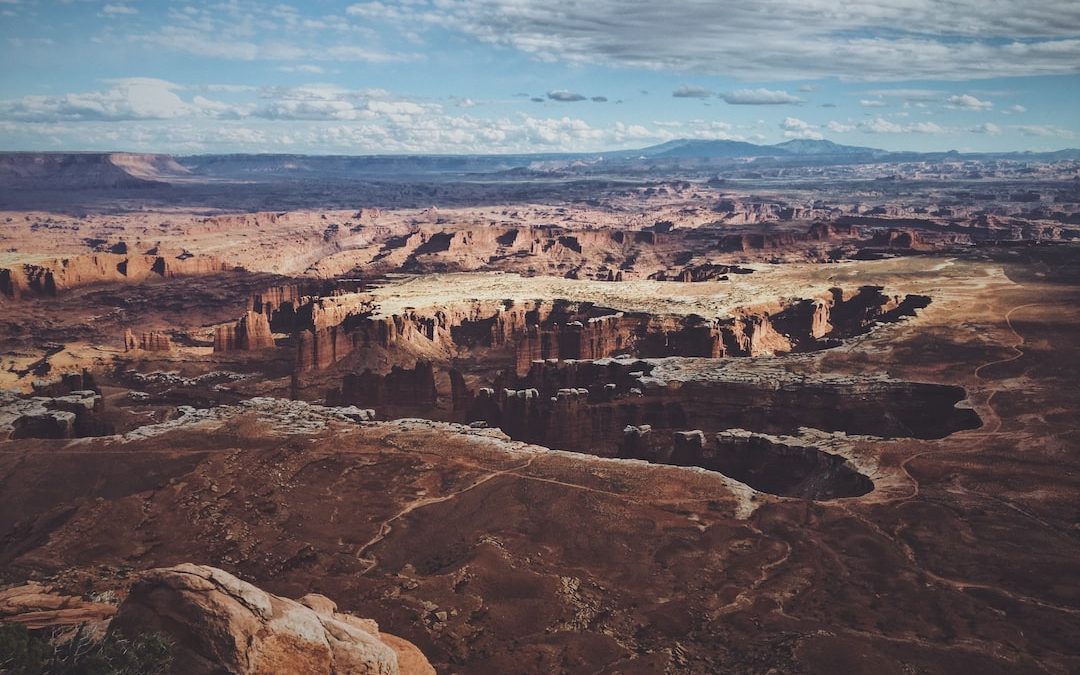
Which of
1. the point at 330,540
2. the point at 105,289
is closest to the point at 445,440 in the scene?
the point at 330,540

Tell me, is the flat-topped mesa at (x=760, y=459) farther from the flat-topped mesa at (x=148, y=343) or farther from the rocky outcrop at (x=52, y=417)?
the flat-topped mesa at (x=148, y=343)

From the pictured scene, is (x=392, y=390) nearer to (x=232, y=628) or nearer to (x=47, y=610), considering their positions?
(x=47, y=610)

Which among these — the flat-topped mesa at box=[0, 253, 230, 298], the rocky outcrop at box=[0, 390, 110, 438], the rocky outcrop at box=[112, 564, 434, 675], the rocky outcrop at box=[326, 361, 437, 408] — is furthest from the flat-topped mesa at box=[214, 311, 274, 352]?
the rocky outcrop at box=[112, 564, 434, 675]

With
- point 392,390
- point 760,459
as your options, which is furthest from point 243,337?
point 760,459

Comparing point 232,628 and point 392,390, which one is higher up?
point 232,628

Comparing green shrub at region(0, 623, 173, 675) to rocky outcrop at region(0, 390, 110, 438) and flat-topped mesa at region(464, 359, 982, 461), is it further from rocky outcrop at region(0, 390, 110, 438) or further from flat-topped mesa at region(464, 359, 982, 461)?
rocky outcrop at region(0, 390, 110, 438)

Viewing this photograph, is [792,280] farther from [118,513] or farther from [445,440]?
[118,513]
